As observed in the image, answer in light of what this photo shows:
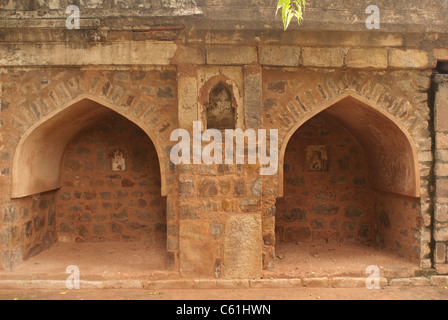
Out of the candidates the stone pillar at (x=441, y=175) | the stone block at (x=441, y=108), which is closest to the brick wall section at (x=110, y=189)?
the stone pillar at (x=441, y=175)

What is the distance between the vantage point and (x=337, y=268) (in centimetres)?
436

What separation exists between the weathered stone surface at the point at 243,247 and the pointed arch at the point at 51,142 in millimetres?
938

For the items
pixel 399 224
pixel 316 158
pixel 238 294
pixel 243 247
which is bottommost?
pixel 238 294

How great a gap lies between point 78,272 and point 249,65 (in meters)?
3.20

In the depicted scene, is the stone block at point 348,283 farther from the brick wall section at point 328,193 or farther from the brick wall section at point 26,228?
the brick wall section at point 26,228

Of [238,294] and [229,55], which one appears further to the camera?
[229,55]

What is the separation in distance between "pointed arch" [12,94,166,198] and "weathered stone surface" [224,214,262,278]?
0.94m

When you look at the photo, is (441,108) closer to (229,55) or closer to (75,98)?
(229,55)

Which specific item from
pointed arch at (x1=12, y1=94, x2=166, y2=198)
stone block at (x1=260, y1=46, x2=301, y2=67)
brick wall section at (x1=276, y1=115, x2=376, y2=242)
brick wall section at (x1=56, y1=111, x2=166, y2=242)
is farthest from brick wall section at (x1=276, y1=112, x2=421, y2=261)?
pointed arch at (x1=12, y1=94, x2=166, y2=198)

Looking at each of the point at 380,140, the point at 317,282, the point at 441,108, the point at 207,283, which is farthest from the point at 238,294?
the point at 441,108

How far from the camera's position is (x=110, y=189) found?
18.7 ft

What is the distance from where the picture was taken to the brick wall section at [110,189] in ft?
18.6

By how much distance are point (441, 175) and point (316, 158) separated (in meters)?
1.86
